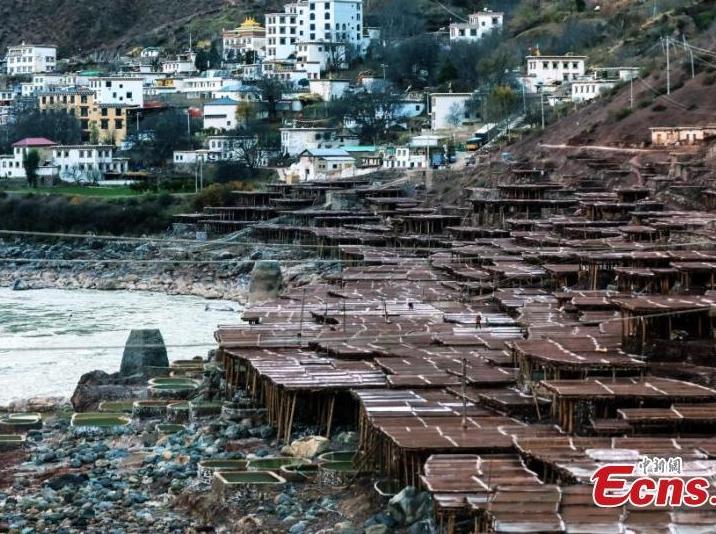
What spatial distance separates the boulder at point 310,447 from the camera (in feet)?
81.6

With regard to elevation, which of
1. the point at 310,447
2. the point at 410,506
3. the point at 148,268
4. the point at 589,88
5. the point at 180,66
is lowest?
the point at 148,268

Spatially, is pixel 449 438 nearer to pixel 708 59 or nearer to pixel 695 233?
pixel 695 233

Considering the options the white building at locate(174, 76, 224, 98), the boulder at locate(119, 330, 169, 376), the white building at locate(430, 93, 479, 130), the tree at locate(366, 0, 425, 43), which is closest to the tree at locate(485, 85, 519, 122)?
the white building at locate(430, 93, 479, 130)

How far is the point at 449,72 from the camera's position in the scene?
9925 cm

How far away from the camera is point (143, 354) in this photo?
36.3 metres

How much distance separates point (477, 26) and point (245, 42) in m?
17.3

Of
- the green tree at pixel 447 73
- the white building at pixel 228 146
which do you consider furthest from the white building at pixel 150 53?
the white building at pixel 228 146

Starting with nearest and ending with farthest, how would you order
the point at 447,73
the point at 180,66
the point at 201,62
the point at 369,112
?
the point at 369,112
the point at 447,73
the point at 201,62
the point at 180,66

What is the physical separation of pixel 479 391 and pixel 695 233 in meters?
18.1

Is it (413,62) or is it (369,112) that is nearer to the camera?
(369,112)

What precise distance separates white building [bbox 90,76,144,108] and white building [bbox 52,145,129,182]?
41.5 ft

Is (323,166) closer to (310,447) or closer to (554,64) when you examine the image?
(554,64)

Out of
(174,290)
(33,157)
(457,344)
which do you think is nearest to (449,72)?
(33,157)

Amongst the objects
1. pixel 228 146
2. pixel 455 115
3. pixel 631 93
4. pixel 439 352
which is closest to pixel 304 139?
pixel 228 146
